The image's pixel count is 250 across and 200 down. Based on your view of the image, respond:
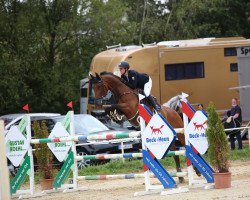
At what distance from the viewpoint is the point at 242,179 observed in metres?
14.1

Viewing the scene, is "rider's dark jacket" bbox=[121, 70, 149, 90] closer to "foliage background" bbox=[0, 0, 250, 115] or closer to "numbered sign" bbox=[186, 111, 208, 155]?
"numbered sign" bbox=[186, 111, 208, 155]

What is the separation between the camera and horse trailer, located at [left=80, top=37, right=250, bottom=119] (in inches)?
1075

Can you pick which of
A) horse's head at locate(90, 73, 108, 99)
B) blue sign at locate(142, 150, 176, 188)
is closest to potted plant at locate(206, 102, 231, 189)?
blue sign at locate(142, 150, 176, 188)

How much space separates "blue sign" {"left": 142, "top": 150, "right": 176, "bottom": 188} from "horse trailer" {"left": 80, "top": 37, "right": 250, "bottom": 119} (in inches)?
569

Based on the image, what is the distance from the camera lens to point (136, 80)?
15.1 m

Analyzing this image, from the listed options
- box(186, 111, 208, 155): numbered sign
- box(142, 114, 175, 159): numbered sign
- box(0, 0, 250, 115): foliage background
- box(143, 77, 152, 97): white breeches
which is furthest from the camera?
box(0, 0, 250, 115): foliage background

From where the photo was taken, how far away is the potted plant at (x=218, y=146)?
1229cm

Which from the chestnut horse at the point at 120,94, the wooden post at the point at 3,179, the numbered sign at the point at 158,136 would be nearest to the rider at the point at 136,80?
the chestnut horse at the point at 120,94

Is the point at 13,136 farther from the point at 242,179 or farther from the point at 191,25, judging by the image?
the point at 191,25

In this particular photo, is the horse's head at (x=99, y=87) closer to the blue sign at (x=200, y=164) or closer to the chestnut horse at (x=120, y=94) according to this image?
the chestnut horse at (x=120, y=94)

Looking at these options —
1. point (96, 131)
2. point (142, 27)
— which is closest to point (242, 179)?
point (96, 131)

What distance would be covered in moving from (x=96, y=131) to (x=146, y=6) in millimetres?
22928

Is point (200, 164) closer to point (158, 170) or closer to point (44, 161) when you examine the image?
point (158, 170)

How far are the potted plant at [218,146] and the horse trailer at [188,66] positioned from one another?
48.1ft
